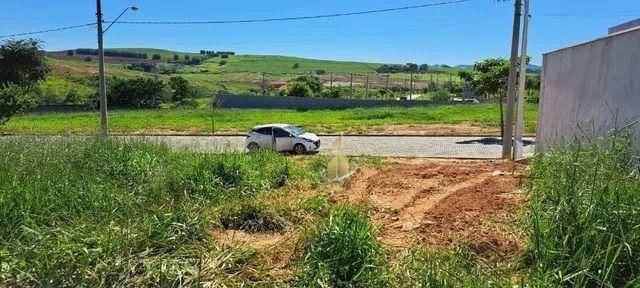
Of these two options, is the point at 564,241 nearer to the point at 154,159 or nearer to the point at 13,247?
the point at 13,247

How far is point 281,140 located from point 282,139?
6 cm

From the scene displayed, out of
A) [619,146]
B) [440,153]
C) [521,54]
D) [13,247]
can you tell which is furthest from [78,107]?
[619,146]

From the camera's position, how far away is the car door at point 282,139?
19.7 meters

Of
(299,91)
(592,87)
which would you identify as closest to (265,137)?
(592,87)

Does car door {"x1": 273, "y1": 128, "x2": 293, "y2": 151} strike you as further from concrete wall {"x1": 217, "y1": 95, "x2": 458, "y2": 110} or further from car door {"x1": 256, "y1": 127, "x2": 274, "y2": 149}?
concrete wall {"x1": 217, "y1": 95, "x2": 458, "y2": 110}

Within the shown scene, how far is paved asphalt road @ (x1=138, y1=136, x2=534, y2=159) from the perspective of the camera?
19.0m

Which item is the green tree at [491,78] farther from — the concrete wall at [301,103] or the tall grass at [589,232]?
the concrete wall at [301,103]

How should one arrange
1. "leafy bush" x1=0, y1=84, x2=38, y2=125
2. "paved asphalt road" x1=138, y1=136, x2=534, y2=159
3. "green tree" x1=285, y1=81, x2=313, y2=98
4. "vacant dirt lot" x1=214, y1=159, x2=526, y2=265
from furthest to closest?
"green tree" x1=285, y1=81, x2=313, y2=98 < "leafy bush" x1=0, y1=84, x2=38, y2=125 < "paved asphalt road" x1=138, y1=136, x2=534, y2=159 < "vacant dirt lot" x1=214, y1=159, x2=526, y2=265

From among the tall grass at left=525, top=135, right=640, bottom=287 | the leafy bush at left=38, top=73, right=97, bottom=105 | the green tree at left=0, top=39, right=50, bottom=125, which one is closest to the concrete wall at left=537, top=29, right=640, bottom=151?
the tall grass at left=525, top=135, right=640, bottom=287

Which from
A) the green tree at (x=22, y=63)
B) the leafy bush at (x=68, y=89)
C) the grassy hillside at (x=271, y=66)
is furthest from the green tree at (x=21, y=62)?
the grassy hillside at (x=271, y=66)

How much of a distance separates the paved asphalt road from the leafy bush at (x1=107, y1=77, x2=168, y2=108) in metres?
31.8

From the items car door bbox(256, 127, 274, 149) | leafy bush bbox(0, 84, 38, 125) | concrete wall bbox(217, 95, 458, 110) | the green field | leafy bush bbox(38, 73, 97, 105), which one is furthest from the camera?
leafy bush bbox(38, 73, 97, 105)

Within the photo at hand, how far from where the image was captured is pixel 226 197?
8.10 m

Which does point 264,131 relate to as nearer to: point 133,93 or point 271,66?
point 133,93
